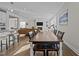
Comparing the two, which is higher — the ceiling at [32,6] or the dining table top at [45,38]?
the ceiling at [32,6]

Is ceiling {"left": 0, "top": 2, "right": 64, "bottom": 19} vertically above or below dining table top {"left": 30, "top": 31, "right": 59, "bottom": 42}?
above

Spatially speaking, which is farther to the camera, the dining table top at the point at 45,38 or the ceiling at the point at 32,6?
the ceiling at the point at 32,6

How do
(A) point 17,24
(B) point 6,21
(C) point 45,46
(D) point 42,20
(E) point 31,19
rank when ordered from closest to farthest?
(C) point 45,46
(B) point 6,21
(A) point 17,24
(E) point 31,19
(D) point 42,20

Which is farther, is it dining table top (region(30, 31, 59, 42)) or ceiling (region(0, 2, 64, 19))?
ceiling (region(0, 2, 64, 19))

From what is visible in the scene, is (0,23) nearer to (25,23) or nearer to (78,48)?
(78,48)

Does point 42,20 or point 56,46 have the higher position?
point 42,20

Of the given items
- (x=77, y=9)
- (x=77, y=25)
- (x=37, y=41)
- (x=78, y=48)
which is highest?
(x=77, y=9)

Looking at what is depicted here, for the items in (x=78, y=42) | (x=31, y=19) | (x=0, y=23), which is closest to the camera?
(x=78, y=42)

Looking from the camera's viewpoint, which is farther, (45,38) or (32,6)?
(32,6)

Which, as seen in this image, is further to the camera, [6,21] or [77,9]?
[6,21]

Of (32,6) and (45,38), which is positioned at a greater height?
(32,6)

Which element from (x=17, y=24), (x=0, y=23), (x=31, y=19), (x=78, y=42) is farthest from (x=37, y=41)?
(x=31, y=19)

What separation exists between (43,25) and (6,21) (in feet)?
36.8

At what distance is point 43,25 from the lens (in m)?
20.7
